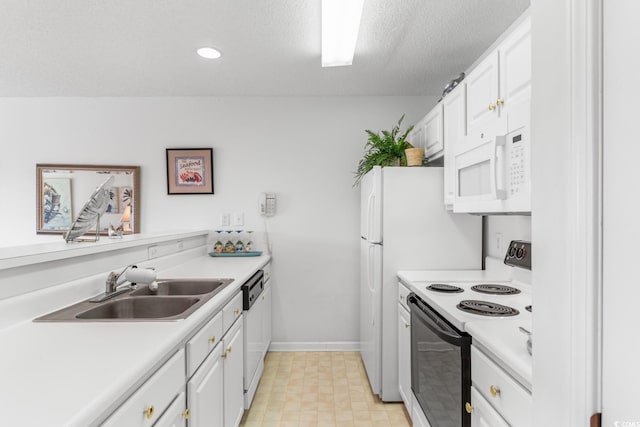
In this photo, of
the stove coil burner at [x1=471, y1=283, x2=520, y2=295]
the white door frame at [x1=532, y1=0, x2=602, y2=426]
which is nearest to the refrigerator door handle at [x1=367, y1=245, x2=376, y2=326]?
the stove coil burner at [x1=471, y1=283, x2=520, y2=295]

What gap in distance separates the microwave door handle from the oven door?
62 cm

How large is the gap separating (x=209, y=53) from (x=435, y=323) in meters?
2.23

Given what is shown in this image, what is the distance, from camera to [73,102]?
3.19m

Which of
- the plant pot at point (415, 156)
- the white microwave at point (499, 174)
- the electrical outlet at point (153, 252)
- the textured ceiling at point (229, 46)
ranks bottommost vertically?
the electrical outlet at point (153, 252)

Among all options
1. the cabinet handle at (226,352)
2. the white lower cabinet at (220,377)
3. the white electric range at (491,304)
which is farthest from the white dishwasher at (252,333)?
the white electric range at (491,304)

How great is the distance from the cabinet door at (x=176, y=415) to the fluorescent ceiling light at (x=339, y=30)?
6.16 feet

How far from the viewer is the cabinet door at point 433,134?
90.9 inches

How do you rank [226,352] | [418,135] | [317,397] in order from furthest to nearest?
[418,135] → [317,397] → [226,352]

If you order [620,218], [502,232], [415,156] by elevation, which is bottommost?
[502,232]

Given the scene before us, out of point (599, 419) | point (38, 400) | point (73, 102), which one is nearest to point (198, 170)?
point (73, 102)

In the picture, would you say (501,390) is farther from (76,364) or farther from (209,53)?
(209,53)

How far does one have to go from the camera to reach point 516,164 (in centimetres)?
142

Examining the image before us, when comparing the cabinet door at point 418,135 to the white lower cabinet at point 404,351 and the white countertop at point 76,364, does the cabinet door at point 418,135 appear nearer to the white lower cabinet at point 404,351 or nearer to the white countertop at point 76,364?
the white lower cabinet at point 404,351

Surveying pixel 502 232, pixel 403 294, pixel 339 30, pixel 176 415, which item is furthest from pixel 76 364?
pixel 502 232
